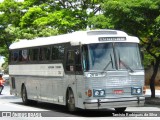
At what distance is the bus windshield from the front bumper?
42.7 inches

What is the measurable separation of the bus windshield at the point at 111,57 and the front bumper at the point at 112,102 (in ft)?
3.56

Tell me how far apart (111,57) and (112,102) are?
162cm

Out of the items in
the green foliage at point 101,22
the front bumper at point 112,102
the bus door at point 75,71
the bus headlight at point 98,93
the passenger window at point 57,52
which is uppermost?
the green foliage at point 101,22

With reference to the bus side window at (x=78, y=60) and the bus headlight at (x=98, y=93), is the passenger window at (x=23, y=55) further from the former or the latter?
the bus headlight at (x=98, y=93)

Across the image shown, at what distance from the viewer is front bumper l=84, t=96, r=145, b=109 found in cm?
1681

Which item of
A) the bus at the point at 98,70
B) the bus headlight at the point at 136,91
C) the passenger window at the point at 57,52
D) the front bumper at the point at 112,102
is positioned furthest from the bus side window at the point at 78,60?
the bus headlight at the point at 136,91

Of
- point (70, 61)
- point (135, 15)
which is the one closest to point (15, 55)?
point (135, 15)

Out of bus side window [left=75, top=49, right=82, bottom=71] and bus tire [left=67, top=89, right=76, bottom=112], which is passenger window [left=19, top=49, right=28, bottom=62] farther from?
bus side window [left=75, top=49, right=82, bottom=71]

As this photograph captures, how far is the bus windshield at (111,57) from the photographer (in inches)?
677

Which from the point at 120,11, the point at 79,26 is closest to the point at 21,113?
the point at 120,11

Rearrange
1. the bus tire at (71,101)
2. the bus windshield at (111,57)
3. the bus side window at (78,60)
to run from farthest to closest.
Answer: the bus tire at (71,101)
the bus side window at (78,60)
the bus windshield at (111,57)

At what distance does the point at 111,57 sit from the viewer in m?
17.4

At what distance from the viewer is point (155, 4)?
22.6 meters

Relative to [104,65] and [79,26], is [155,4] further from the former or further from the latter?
[79,26]
